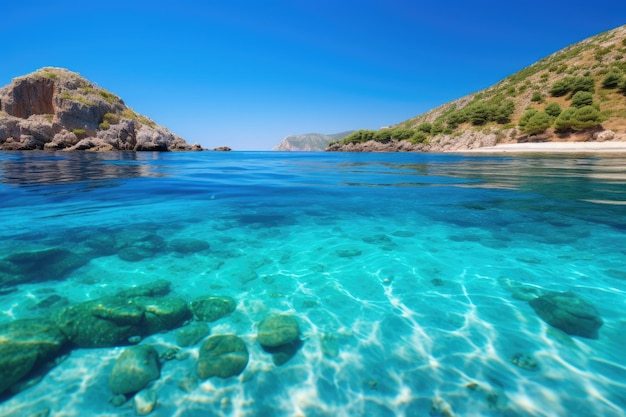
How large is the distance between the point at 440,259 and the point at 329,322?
3.35 meters

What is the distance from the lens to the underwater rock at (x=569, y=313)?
12.3ft

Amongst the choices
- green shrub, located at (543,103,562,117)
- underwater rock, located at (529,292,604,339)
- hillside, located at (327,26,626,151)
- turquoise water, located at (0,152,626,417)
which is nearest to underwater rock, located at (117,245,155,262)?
turquoise water, located at (0,152,626,417)

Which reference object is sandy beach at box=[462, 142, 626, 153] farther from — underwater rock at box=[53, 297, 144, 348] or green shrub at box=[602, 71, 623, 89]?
underwater rock at box=[53, 297, 144, 348]

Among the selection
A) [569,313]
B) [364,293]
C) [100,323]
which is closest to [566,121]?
[569,313]

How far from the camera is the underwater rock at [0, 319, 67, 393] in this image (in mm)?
2949

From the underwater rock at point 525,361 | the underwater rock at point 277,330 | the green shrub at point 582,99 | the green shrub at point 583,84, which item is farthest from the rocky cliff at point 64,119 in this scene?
the green shrub at point 583,84

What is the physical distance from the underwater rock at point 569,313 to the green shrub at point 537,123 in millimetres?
65529

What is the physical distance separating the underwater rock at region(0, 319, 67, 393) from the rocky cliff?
7039 cm

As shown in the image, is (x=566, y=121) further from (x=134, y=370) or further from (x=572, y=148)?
(x=134, y=370)

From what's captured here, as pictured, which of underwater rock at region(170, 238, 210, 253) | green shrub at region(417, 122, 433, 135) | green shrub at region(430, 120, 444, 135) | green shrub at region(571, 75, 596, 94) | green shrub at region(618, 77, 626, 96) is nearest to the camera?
underwater rock at region(170, 238, 210, 253)

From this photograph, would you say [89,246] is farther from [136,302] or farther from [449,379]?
[449,379]

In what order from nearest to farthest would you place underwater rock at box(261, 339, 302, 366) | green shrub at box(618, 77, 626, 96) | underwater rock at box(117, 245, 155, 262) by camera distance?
1. underwater rock at box(261, 339, 302, 366)
2. underwater rock at box(117, 245, 155, 262)
3. green shrub at box(618, 77, 626, 96)

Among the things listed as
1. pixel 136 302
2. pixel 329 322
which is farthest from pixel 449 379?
pixel 136 302

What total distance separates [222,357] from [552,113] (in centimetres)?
7630
